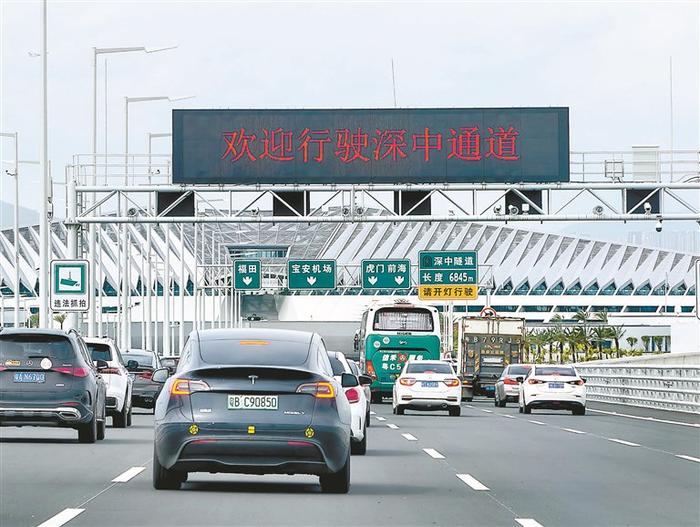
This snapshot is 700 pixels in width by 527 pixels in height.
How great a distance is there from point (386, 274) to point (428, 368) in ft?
141

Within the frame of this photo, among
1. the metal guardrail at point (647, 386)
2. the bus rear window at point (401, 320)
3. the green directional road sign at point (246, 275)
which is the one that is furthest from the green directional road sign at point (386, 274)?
the bus rear window at point (401, 320)

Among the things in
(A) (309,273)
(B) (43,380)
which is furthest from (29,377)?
(A) (309,273)

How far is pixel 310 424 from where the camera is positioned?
1384 cm

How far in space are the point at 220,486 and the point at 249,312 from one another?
495 ft

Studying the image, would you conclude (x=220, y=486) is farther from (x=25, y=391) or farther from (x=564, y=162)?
(x=564, y=162)

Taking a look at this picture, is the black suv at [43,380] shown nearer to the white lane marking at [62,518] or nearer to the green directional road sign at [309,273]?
the white lane marking at [62,518]

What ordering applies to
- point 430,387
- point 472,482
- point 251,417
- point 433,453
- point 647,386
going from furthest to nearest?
point 647,386, point 430,387, point 433,453, point 472,482, point 251,417

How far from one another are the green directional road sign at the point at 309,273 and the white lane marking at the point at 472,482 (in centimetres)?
6112

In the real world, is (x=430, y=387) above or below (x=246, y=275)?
below

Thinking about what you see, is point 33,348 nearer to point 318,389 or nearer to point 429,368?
point 318,389

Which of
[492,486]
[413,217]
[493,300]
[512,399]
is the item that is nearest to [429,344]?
[512,399]

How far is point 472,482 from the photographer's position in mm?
16312

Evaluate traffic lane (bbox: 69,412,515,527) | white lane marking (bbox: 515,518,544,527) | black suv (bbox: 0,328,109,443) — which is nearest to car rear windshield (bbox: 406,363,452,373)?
black suv (bbox: 0,328,109,443)

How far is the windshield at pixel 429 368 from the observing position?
38.2 m
